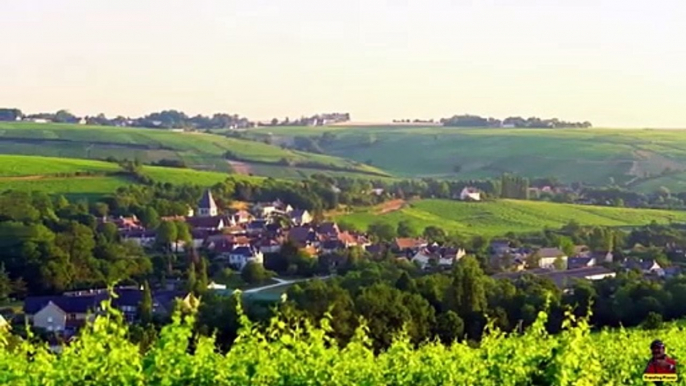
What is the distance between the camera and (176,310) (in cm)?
1138

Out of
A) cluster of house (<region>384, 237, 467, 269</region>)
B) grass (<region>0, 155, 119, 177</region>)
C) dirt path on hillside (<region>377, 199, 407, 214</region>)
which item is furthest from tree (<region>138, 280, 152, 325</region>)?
dirt path on hillside (<region>377, 199, 407, 214</region>)

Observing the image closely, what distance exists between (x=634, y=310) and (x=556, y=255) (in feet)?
80.2

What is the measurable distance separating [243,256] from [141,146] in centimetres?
6233

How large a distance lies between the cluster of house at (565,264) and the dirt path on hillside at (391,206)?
16117 mm

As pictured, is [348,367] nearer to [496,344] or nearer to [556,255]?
[496,344]

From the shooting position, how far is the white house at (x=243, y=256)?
63.3 m

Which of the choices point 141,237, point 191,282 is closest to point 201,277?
point 191,282

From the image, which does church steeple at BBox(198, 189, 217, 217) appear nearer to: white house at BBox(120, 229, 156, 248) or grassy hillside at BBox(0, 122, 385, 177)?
white house at BBox(120, 229, 156, 248)

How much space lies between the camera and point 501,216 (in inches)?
3435

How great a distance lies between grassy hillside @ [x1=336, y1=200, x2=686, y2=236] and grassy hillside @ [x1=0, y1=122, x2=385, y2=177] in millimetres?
27814

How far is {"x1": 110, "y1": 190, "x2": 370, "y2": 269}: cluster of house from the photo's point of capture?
67250mm

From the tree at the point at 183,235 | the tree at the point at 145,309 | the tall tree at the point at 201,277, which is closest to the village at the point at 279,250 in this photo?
the tree at the point at 183,235

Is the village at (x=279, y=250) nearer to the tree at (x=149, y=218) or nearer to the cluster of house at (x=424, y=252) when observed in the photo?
the cluster of house at (x=424, y=252)

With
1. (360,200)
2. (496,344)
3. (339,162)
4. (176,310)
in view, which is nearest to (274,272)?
(360,200)
